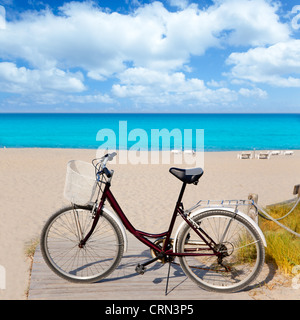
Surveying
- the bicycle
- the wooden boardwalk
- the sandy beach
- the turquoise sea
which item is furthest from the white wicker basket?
the turquoise sea

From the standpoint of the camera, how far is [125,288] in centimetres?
366

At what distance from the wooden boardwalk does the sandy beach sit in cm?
50

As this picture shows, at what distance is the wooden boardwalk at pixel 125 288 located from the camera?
3.49m

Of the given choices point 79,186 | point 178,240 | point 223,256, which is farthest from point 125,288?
point 79,186

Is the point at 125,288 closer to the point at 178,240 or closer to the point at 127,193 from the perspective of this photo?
the point at 178,240

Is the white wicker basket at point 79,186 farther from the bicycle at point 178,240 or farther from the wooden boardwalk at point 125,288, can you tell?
the wooden boardwalk at point 125,288

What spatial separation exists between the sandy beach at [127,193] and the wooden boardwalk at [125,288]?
0.50 metres

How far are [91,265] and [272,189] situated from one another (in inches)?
388

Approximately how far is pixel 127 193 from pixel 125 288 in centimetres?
773

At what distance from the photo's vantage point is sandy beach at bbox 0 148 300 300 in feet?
19.4

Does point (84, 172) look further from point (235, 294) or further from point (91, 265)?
point (235, 294)

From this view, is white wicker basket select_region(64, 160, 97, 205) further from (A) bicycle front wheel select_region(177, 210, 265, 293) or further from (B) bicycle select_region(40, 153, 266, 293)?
(A) bicycle front wheel select_region(177, 210, 265, 293)

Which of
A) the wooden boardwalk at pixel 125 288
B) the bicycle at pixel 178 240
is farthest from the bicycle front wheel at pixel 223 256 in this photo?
the wooden boardwalk at pixel 125 288
